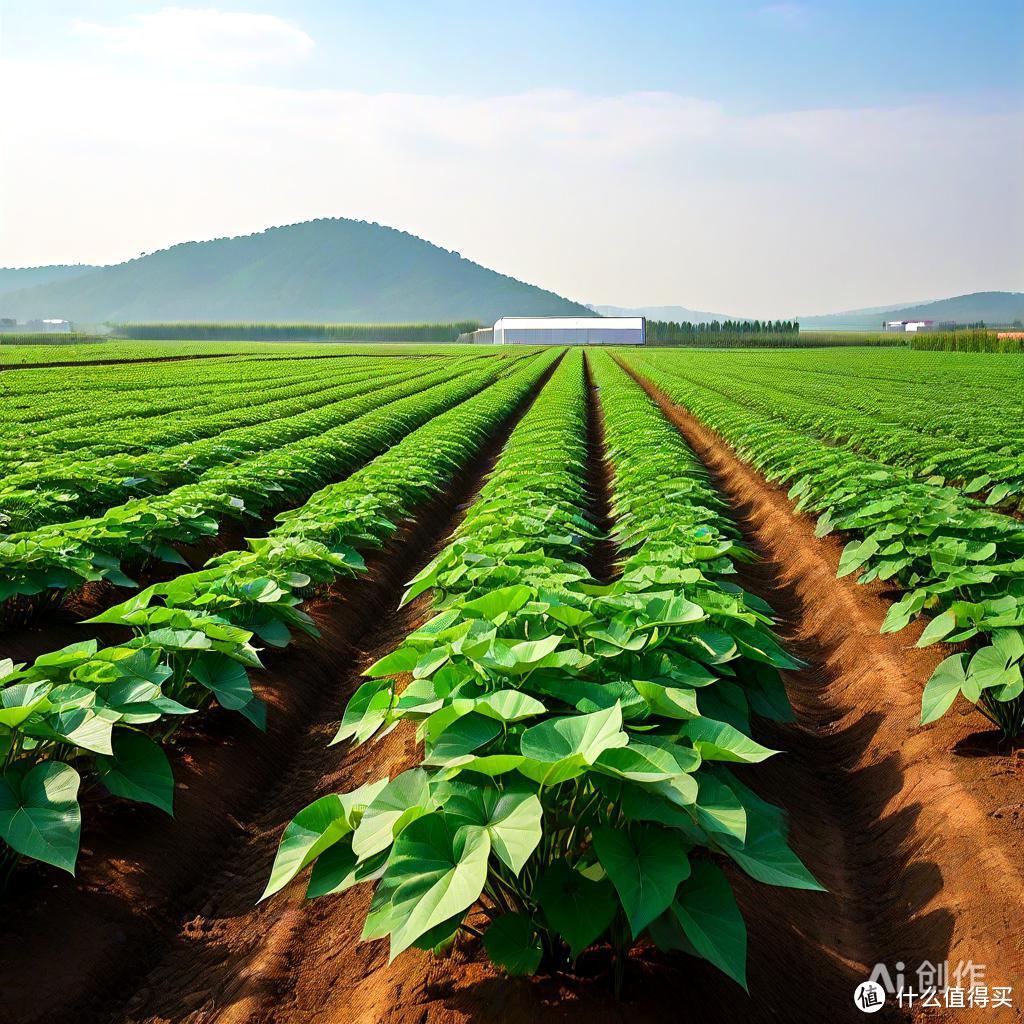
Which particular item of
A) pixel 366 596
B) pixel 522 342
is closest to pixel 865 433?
pixel 366 596

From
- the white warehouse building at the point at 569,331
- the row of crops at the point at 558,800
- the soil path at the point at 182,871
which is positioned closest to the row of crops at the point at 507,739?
the row of crops at the point at 558,800

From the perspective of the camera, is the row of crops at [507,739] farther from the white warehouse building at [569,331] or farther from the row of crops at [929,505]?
the white warehouse building at [569,331]

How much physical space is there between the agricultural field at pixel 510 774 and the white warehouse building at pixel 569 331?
96.1 metres

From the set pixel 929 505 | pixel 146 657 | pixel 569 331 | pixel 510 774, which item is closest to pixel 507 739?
pixel 510 774

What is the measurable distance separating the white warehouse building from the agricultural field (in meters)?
96.1

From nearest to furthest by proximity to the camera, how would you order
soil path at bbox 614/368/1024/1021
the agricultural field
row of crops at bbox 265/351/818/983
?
row of crops at bbox 265/351/818/983, the agricultural field, soil path at bbox 614/368/1024/1021

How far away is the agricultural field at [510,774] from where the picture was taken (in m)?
2.61

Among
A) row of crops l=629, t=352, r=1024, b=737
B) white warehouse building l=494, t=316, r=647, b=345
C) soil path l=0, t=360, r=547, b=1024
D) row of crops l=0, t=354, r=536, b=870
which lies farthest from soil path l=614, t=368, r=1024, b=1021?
→ white warehouse building l=494, t=316, r=647, b=345

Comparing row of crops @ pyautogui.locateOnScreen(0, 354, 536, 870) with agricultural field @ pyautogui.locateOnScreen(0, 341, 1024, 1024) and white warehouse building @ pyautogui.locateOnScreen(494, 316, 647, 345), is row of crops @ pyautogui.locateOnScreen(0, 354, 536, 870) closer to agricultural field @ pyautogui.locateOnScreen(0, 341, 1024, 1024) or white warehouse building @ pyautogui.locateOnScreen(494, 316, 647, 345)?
agricultural field @ pyautogui.locateOnScreen(0, 341, 1024, 1024)

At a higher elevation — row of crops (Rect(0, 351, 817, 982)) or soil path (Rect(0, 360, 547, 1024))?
row of crops (Rect(0, 351, 817, 982))

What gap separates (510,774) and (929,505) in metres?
5.43

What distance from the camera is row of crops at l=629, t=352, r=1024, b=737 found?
438 centimetres

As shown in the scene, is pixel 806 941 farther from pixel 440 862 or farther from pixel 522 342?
pixel 522 342

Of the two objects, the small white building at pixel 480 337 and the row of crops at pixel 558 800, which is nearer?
the row of crops at pixel 558 800
